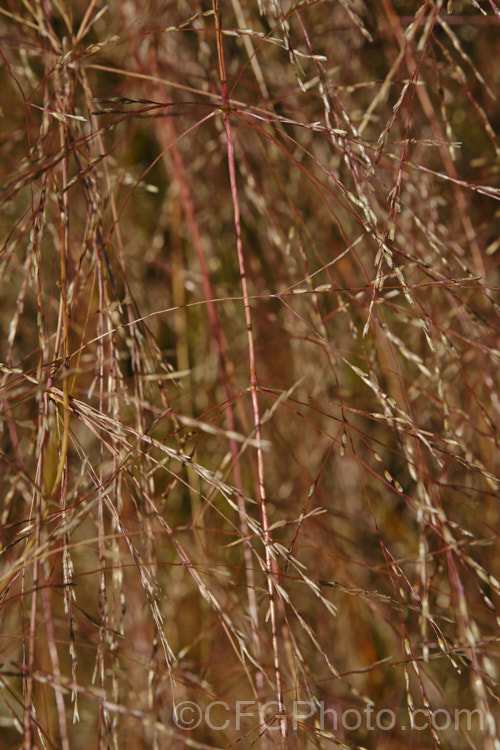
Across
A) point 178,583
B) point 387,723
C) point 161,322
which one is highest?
point 161,322

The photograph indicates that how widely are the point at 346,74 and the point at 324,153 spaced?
12 cm

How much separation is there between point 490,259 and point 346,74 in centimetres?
37

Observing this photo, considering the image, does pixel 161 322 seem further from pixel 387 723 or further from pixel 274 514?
pixel 387 723

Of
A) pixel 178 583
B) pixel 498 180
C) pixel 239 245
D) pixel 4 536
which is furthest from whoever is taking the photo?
pixel 178 583

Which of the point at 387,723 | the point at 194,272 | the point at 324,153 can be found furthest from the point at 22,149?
the point at 387,723

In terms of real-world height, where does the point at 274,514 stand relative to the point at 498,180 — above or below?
below

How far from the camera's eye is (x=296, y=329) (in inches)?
36.5

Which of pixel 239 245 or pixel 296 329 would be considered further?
pixel 296 329

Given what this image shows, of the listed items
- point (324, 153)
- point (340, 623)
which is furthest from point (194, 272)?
point (340, 623)

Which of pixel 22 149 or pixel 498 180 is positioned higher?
pixel 22 149

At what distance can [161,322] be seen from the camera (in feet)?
3.57

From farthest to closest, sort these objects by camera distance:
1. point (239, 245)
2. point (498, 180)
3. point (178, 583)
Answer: point (178, 583)
point (498, 180)
point (239, 245)

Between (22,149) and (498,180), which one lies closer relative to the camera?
(498,180)

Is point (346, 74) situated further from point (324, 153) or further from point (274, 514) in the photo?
point (274, 514)
